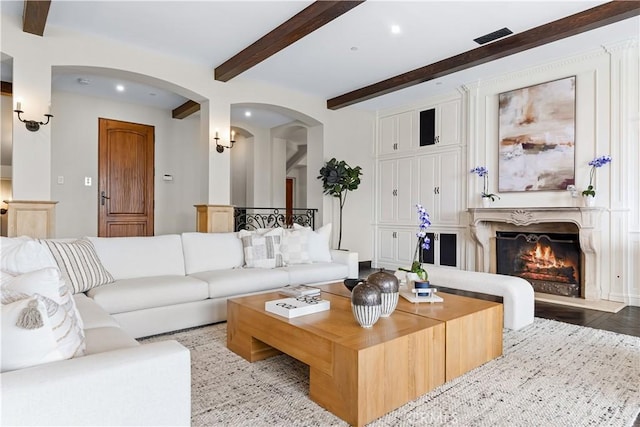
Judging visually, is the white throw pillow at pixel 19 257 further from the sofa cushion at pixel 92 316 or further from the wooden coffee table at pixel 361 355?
the wooden coffee table at pixel 361 355

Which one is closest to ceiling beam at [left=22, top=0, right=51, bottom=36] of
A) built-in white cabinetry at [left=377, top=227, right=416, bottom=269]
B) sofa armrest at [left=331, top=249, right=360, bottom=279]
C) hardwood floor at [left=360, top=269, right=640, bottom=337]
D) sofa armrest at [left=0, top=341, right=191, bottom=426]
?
sofa armrest at [left=0, top=341, right=191, bottom=426]

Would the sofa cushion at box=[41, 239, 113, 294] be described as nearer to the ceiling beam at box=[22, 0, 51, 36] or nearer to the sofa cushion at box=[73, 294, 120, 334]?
the sofa cushion at box=[73, 294, 120, 334]

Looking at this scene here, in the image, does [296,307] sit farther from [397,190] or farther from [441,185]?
[397,190]

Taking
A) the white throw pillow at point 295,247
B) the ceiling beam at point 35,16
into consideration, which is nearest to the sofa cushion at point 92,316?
the white throw pillow at point 295,247

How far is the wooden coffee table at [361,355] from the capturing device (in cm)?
167

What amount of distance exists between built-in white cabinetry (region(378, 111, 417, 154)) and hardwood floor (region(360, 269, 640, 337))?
10.7 ft

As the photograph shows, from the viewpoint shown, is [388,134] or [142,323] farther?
[388,134]

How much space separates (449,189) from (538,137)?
141 cm

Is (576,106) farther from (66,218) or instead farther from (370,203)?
(66,218)

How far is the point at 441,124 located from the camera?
5.83 meters

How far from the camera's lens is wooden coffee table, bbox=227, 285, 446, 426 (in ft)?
5.49

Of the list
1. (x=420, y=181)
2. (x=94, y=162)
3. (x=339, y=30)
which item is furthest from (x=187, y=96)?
(x=420, y=181)

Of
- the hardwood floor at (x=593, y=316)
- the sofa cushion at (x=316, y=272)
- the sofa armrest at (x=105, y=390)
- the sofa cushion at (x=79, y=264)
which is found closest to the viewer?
the sofa armrest at (x=105, y=390)

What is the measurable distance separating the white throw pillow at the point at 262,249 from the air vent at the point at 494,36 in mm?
3039
